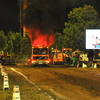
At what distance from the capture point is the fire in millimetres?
34594

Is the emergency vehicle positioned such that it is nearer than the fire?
Yes

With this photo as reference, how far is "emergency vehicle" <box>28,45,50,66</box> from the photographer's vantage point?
31453 millimetres

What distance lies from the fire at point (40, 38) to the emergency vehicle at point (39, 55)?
2339 millimetres

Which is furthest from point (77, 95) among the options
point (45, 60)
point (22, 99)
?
point (45, 60)

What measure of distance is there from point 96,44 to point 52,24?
357 inches

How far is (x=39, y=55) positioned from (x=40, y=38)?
5.27m

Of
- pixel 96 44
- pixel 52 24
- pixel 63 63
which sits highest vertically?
pixel 52 24

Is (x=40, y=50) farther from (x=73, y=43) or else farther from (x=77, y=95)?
(x=77, y=95)

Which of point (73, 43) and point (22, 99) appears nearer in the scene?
point (22, 99)

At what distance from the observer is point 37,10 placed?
4134 cm

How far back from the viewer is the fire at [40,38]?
3459cm

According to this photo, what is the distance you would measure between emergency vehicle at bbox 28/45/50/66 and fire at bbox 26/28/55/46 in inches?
92.1

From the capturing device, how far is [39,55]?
31.5 metres

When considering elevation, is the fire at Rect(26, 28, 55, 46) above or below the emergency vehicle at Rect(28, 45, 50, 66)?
above
